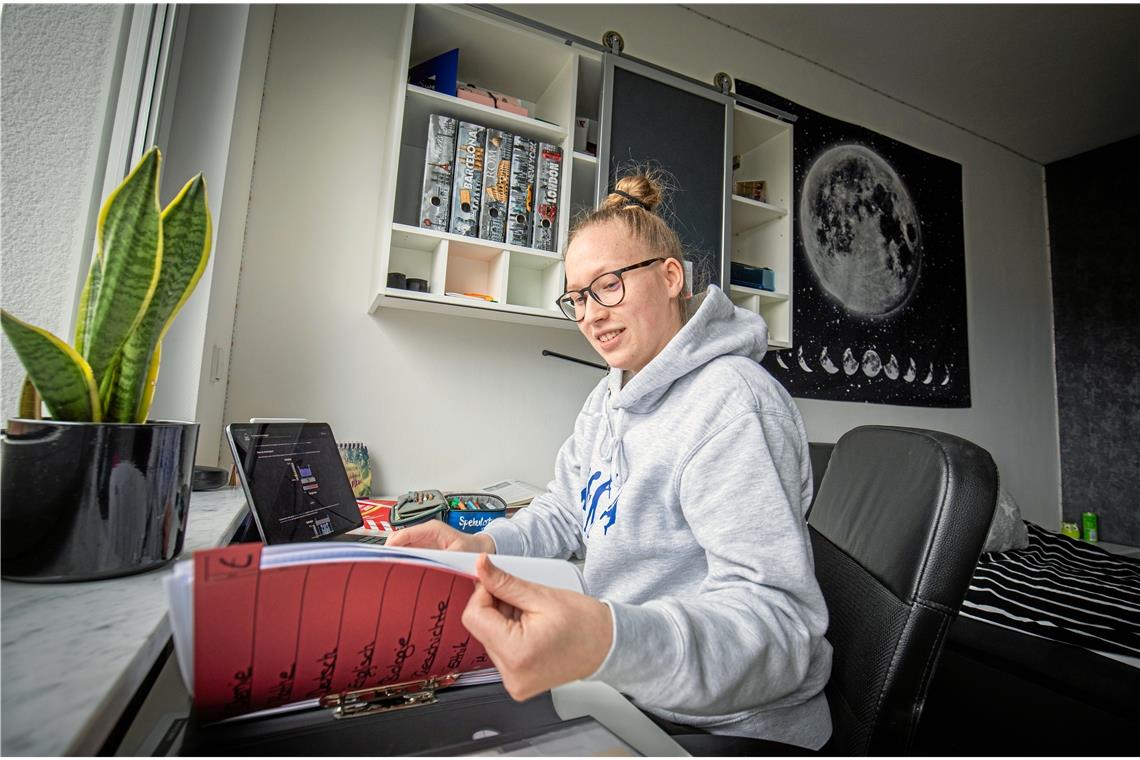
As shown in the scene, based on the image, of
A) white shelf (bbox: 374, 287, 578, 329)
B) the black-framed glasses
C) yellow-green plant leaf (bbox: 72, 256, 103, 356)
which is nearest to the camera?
yellow-green plant leaf (bbox: 72, 256, 103, 356)

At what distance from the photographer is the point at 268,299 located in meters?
1.49

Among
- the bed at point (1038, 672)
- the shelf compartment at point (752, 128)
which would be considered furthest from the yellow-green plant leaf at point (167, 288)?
the shelf compartment at point (752, 128)

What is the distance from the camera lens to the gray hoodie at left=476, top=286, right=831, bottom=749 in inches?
18.8

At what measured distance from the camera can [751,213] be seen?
1.99 metres

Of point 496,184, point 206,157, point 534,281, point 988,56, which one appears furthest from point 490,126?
point 988,56

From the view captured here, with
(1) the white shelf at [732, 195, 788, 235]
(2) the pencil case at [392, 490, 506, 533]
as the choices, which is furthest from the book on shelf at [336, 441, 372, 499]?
(1) the white shelf at [732, 195, 788, 235]

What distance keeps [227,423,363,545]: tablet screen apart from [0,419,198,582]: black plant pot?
279 millimetres

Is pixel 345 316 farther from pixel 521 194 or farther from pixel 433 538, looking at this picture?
pixel 433 538

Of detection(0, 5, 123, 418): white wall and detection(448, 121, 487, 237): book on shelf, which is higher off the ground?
detection(448, 121, 487, 237): book on shelf

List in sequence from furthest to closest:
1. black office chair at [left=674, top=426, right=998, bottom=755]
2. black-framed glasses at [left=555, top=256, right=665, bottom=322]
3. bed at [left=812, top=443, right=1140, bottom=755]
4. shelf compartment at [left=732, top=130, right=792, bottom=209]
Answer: shelf compartment at [left=732, top=130, right=792, bottom=209] < bed at [left=812, top=443, right=1140, bottom=755] < black-framed glasses at [left=555, top=256, right=665, bottom=322] < black office chair at [left=674, top=426, right=998, bottom=755]

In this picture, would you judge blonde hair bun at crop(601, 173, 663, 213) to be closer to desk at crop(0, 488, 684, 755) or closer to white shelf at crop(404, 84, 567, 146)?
white shelf at crop(404, 84, 567, 146)

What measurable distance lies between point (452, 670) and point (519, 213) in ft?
4.06

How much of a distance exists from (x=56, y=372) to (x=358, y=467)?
1.09 meters

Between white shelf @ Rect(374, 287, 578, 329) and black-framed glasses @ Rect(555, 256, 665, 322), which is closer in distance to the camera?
black-framed glasses @ Rect(555, 256, 665, 322)
